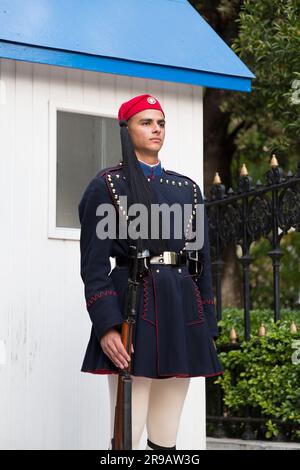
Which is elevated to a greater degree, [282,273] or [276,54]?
[276,54]

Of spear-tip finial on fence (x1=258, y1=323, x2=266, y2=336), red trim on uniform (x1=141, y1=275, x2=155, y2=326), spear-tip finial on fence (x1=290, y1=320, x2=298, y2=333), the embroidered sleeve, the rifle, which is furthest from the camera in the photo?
spear-tip finial on fence (x1=258, y1=323, x2=266, y2=336)

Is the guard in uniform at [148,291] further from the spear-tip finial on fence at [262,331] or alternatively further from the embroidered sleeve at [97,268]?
the spear-tip finial on fence at [262,331]

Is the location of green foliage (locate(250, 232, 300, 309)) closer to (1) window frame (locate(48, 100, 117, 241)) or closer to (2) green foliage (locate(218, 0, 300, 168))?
(2) green foliage (locate(218, 0, 300, 168))

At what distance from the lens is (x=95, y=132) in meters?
7.07

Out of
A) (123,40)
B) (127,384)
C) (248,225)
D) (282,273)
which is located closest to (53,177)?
(123,40)

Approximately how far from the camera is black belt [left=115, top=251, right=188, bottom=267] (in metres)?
5.18

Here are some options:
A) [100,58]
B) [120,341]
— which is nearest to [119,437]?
[120,341]

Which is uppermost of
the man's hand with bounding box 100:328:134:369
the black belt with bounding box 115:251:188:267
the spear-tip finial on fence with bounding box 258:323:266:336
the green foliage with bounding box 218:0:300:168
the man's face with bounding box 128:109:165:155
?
the green foliage with bounding box 218:0:300:168

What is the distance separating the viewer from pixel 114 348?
493 centimetres

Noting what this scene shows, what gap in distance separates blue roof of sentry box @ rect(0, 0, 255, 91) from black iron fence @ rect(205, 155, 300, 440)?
1325 mm

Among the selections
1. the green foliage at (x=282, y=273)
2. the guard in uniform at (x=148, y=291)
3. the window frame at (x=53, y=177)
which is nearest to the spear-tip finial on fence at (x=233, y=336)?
the window frame at (x=53, y=177)

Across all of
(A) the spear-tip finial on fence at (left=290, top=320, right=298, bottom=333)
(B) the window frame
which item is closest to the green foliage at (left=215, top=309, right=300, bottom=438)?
(A) the spear-tip finial on fence at (left=290, top=320, right=298, bottom=333)

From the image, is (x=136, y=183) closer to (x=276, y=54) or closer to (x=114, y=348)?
(x=114, y=348)

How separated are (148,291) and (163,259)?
8.2 inches
